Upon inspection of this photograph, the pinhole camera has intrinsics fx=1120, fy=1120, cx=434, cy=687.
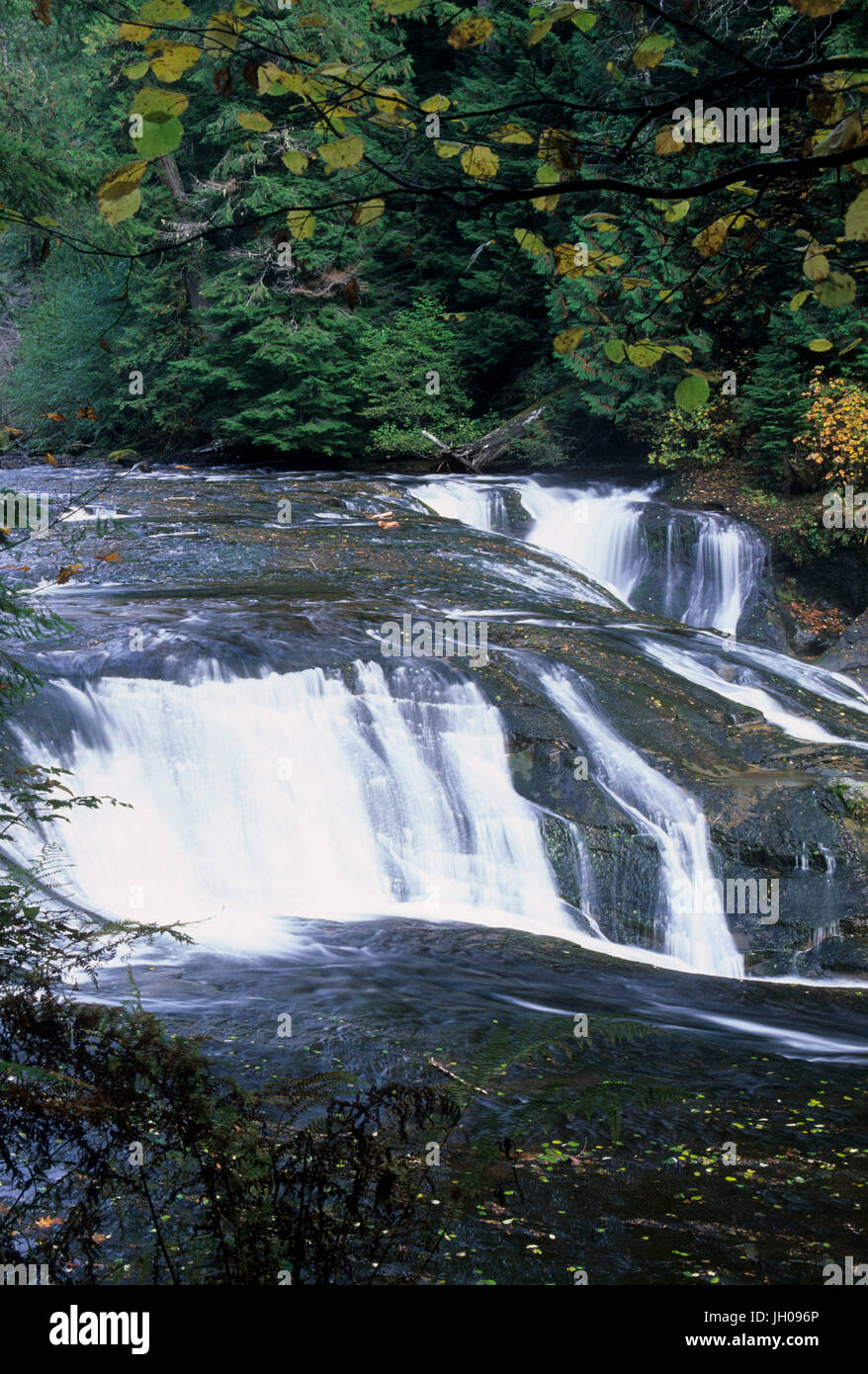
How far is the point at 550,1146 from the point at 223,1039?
1807 millimetres

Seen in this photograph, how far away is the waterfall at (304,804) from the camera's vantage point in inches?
340

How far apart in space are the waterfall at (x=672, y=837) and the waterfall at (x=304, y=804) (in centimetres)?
75

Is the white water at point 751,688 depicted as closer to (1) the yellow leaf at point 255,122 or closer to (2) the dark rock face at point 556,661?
(2) the dark rock face at point 556,661

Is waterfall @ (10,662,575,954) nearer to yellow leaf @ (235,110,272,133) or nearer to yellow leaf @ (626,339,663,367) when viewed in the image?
yellow leaf @ (626,339,663,367)

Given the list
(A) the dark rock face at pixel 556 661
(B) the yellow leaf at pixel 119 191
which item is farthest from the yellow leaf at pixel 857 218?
(A) the dark rock face at pixel 556 661

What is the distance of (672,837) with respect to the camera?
29.7 feet

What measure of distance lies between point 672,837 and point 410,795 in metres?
2.18

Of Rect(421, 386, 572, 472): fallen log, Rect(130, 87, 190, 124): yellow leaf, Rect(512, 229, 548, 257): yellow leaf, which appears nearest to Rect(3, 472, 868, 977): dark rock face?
Rect(512, 229, 548, 257): yellow leaf

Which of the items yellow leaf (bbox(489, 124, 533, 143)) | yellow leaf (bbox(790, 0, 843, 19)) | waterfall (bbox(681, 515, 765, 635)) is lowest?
waterfall (bbox(681, 515, 765, 635))

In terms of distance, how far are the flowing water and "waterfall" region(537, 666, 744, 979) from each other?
2cm

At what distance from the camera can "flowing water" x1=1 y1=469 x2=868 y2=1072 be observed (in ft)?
24.8

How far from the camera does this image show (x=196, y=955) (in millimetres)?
7117

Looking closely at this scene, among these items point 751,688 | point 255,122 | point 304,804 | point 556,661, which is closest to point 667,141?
point 255,122

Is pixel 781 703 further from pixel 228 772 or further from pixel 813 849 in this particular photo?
pixel 228 772
